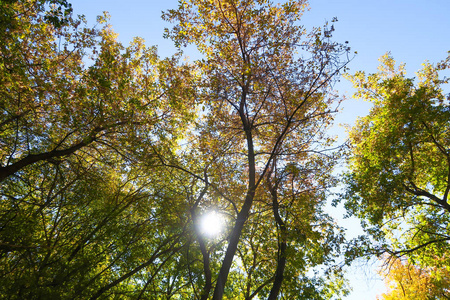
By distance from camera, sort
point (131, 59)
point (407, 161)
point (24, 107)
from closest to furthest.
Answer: point (24, 107), point (131, 59), point (407, 161)

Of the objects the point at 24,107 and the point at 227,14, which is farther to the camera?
the point at 227,14

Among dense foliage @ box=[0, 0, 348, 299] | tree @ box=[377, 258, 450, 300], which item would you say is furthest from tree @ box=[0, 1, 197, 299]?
tree @ box=[377, 258, 450, 300]

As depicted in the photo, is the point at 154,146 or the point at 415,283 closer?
the point at 154,146

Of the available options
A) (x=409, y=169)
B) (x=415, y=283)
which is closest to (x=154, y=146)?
(x=409, y=169)

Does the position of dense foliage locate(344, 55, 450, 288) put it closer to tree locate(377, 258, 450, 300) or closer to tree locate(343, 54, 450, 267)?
tree locate(343, 54, 450, 267)

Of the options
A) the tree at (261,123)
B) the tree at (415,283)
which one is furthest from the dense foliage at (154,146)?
the tree at (415,283)

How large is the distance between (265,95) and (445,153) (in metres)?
8.59

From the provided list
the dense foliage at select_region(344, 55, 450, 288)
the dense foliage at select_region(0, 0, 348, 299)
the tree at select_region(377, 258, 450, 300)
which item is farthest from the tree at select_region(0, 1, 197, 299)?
the tree at select_region(377, 258, 450, 300)

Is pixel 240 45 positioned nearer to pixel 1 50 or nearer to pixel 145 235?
pixel 1 50

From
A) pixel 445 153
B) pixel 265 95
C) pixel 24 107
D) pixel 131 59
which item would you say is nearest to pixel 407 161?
pixel 445 153

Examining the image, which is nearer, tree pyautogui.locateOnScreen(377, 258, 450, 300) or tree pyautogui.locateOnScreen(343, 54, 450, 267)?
tree pyautogui.locateOnScreen(343, 54, 450, 267)

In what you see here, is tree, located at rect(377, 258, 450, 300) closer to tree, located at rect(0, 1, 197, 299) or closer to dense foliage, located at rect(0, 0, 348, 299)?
dense foliage, located at rect(0, 0, 348, 299)

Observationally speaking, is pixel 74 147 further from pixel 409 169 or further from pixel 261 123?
pixel 409 169

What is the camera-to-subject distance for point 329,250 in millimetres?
11234
